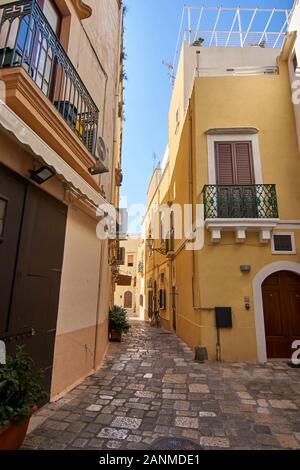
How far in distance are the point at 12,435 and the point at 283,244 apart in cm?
847

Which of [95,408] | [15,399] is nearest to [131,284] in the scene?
[95,408]

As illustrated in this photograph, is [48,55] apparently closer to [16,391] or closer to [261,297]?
[16,391]

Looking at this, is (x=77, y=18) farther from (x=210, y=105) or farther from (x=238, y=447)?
(x=238, y=447)

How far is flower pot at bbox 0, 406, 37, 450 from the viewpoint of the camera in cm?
267

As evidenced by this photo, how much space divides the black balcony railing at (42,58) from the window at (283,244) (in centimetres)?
645

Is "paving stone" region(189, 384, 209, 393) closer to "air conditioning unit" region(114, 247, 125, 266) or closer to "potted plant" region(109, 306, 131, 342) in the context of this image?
"potted plant" region(109, 306, 131, 342)

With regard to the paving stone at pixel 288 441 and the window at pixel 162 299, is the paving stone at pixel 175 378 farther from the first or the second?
the window at pixel 162 299

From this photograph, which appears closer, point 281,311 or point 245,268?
point 281,311

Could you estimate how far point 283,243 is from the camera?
8570 millimetres

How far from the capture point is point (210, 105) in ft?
32.2

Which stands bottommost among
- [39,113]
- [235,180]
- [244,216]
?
[244,216]

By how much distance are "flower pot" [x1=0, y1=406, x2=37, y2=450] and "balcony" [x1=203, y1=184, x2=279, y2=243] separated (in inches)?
272

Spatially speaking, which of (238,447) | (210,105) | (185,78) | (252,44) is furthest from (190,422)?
(252,44)
